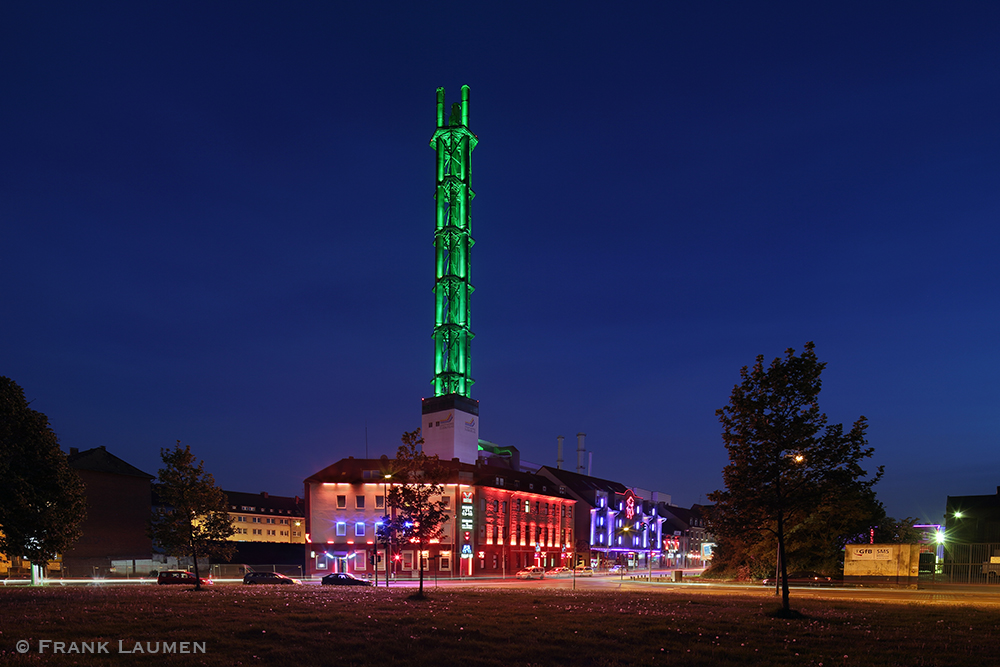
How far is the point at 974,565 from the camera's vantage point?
167 ft

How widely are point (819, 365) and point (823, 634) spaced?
11.4 meters

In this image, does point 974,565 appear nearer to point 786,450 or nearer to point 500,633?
point 786,450

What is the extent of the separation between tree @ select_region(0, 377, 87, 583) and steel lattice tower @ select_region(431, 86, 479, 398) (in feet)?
310

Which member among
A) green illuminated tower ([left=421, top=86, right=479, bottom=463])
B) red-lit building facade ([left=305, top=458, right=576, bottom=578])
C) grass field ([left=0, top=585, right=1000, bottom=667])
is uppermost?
green illuminated tower ([left=421, top=86, right=479, bottom=463])

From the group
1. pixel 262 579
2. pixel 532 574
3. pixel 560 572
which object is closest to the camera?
pixel 262 579

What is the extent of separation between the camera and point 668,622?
2056 cm

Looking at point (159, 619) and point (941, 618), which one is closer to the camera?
point (159, 619)

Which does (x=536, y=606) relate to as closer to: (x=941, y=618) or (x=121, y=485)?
(x=941, y=618)

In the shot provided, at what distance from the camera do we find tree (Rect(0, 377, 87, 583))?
26.6m

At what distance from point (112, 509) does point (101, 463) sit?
5.62 metres

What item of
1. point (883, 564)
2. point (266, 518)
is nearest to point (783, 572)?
point (883, 564)

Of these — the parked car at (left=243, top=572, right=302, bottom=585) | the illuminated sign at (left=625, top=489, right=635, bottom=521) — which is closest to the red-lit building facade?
the parked car at (left=243, top=572, right=302, bottom=585)

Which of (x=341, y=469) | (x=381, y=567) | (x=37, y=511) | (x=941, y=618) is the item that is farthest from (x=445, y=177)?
(x=941, y=618)

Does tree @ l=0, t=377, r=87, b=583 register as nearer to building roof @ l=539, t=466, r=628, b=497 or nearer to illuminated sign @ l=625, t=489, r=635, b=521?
building roof @ l=539, t=466, r=628, b=497
